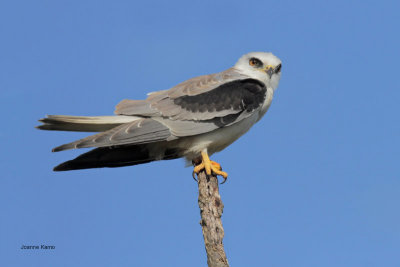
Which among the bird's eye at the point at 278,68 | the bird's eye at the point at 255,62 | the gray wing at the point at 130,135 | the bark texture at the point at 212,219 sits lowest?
the bark texture at the point at 212,219

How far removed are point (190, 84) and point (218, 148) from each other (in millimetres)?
891

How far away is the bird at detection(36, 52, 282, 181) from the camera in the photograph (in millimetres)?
6301

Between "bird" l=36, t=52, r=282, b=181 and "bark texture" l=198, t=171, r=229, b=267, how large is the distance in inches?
6.1

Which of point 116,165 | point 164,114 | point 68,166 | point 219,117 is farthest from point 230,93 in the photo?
point 68,166

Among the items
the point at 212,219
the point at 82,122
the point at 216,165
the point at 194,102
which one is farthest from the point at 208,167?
the point at 82,122

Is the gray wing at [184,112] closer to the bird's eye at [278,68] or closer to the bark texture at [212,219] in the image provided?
the bird's eye at [278,68]

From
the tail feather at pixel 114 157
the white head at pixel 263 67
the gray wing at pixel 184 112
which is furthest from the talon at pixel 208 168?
the white head at pixel 263 67

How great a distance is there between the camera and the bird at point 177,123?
20.7 ft

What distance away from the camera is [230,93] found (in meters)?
6.59

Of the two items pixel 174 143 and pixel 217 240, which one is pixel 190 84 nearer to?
pixel 174 143

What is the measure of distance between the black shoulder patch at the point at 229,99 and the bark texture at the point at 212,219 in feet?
2.68

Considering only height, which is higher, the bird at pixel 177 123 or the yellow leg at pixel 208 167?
the bird at pixel 177 123

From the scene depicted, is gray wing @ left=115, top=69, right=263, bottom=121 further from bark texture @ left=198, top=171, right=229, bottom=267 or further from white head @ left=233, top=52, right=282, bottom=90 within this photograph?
bark texture @ left=198, top=171, right=229, bottom=267

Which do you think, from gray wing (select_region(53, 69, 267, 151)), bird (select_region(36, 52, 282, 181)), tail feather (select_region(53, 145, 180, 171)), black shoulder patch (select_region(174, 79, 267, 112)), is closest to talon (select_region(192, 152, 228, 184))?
bird (select_region(36, 52, 282, 181))
